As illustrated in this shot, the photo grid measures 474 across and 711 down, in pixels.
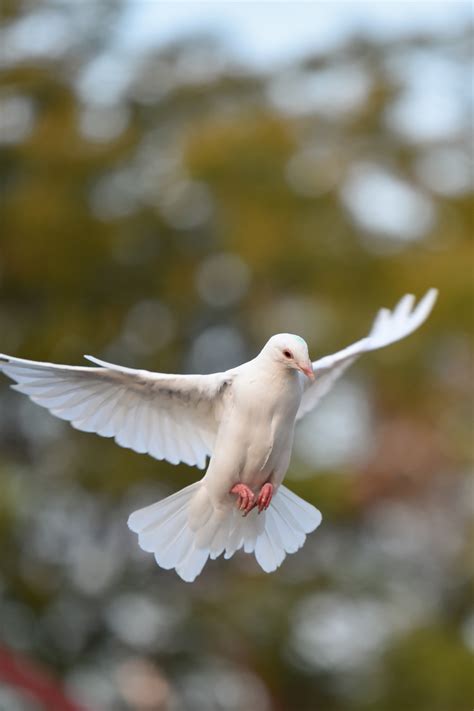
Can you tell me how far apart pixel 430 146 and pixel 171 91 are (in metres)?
2.71

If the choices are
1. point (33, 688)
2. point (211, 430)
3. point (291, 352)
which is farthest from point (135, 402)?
point (33, 688)

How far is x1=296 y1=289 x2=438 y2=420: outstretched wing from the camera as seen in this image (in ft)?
11.1

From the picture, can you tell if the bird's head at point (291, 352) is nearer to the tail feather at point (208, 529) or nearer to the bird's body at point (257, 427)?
the bird's body at point (257, 427)

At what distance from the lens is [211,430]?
340cm

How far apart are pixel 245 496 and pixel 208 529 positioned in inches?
12.3

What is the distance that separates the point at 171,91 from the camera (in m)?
12.6

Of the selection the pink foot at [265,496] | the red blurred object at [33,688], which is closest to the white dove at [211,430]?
the pink foot at [265,496]

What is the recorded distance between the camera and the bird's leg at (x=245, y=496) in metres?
3.00

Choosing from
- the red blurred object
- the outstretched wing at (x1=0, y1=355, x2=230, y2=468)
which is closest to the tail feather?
the outstretched wing at (x1=0, y1=355, x2=230, y2=468)

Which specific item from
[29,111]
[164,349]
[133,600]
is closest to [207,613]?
[133,600]

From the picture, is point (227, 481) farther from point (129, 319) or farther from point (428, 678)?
point (129, 319)

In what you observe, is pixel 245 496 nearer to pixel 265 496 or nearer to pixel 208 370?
pixel 265 496

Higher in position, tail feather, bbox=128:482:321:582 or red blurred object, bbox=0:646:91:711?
tail feather, bbox=128:482:321:582

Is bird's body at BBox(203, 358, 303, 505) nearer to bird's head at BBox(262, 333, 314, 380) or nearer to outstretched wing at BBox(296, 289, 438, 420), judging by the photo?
bird's head at BBox(262, 333, 314, 380)
